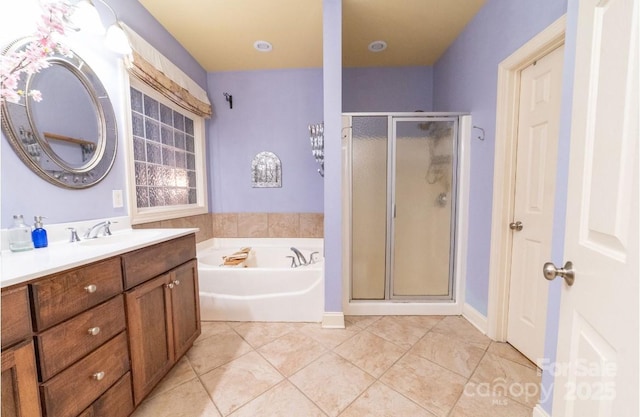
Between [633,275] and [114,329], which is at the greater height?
[633,275]

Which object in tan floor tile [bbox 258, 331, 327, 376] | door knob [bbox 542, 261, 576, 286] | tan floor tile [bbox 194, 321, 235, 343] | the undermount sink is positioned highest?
door knob [bbox 542, 261, 576, 286]

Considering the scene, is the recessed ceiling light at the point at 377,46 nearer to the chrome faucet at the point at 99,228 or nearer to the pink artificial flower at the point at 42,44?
the pink artificial flower at the point at 42,44

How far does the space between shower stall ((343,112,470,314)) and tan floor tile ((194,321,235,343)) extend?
42.4 inches

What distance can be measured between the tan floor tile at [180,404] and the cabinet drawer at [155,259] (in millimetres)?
691

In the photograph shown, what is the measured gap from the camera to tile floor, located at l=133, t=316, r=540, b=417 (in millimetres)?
1237

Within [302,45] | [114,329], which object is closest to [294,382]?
[114,329]

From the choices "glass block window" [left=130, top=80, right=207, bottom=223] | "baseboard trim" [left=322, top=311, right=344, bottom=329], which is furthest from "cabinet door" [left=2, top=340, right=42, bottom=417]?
"baseboard trim" [left=322, top=311, right=344, bottom=329]

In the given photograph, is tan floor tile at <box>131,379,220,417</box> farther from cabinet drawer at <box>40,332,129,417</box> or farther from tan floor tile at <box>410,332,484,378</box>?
tan floor tile at <box>410,332,484,378</box>

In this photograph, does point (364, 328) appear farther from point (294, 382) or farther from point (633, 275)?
point (633, 275)

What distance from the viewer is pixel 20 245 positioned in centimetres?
105

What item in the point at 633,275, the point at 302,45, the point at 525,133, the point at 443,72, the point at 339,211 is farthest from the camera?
the point at 443,72

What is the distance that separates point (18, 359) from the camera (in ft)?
2.28

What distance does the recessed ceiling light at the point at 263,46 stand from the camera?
233cm

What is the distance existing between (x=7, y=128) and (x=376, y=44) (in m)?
2.71
